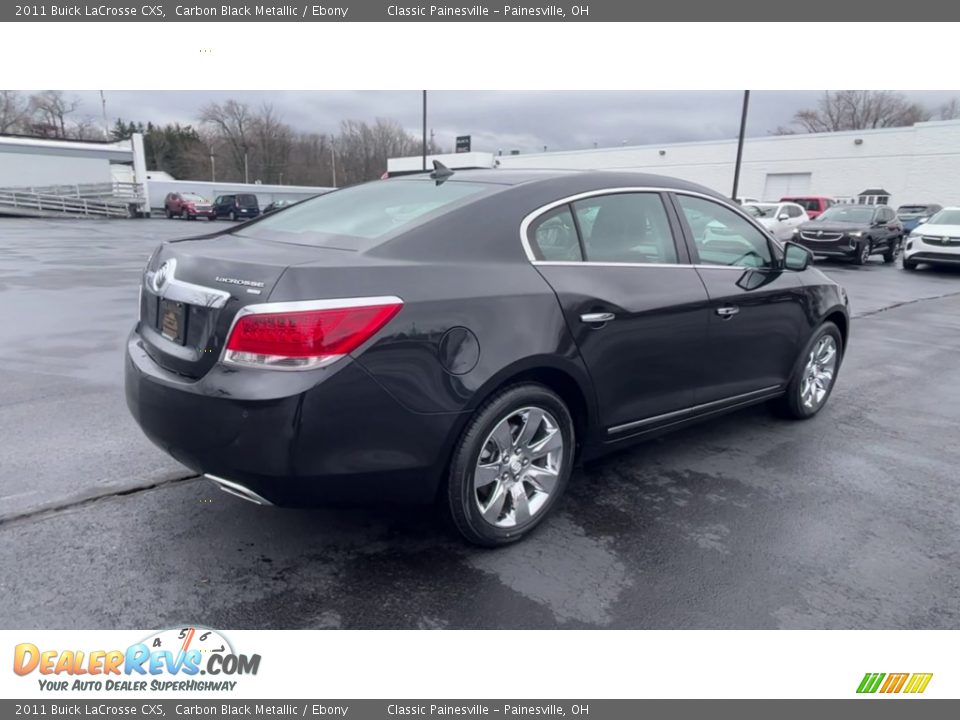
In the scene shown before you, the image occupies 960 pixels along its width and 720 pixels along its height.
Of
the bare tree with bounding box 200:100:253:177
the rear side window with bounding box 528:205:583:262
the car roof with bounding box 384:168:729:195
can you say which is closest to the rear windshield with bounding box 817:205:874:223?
the car roof with bounding box 384:168:729:195

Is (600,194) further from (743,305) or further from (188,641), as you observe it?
(188,641)

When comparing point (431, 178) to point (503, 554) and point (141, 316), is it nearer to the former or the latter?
point (141, 316)

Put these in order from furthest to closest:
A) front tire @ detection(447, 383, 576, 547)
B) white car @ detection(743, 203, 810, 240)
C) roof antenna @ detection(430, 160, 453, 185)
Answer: white car @ detection(743, 203, 810, 240)
roof antenna @ detection(430, 160, 453, 185)
front tire @ detection(447, 383, 576, 547)

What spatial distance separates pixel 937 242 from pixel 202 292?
59.7ft

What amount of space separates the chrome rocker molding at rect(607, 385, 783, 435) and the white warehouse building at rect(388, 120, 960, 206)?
89.4ft

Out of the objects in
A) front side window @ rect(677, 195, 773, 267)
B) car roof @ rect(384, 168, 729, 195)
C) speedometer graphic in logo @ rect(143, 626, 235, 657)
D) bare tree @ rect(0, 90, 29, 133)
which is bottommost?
speedometer graphic in logo @ rect(143, 626, 235, 657)

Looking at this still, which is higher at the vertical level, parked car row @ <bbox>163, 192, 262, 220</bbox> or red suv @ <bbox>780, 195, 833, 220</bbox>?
red suv @ <bbox>780, 195, 833, 220</bbox>

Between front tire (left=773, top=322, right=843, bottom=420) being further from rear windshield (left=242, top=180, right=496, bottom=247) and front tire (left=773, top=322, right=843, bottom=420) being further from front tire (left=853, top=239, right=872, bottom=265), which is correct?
front tire (left=853, top=239, right=872, bottom=265)

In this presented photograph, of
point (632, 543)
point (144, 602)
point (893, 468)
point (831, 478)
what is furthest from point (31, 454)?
point (893, 468)

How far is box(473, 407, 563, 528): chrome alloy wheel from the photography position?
2963 mm

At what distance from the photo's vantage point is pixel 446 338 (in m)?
2.66

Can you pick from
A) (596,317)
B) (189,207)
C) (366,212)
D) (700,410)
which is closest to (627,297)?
(596,317)

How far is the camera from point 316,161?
2906 inches

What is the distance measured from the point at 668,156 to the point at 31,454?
48.5m
